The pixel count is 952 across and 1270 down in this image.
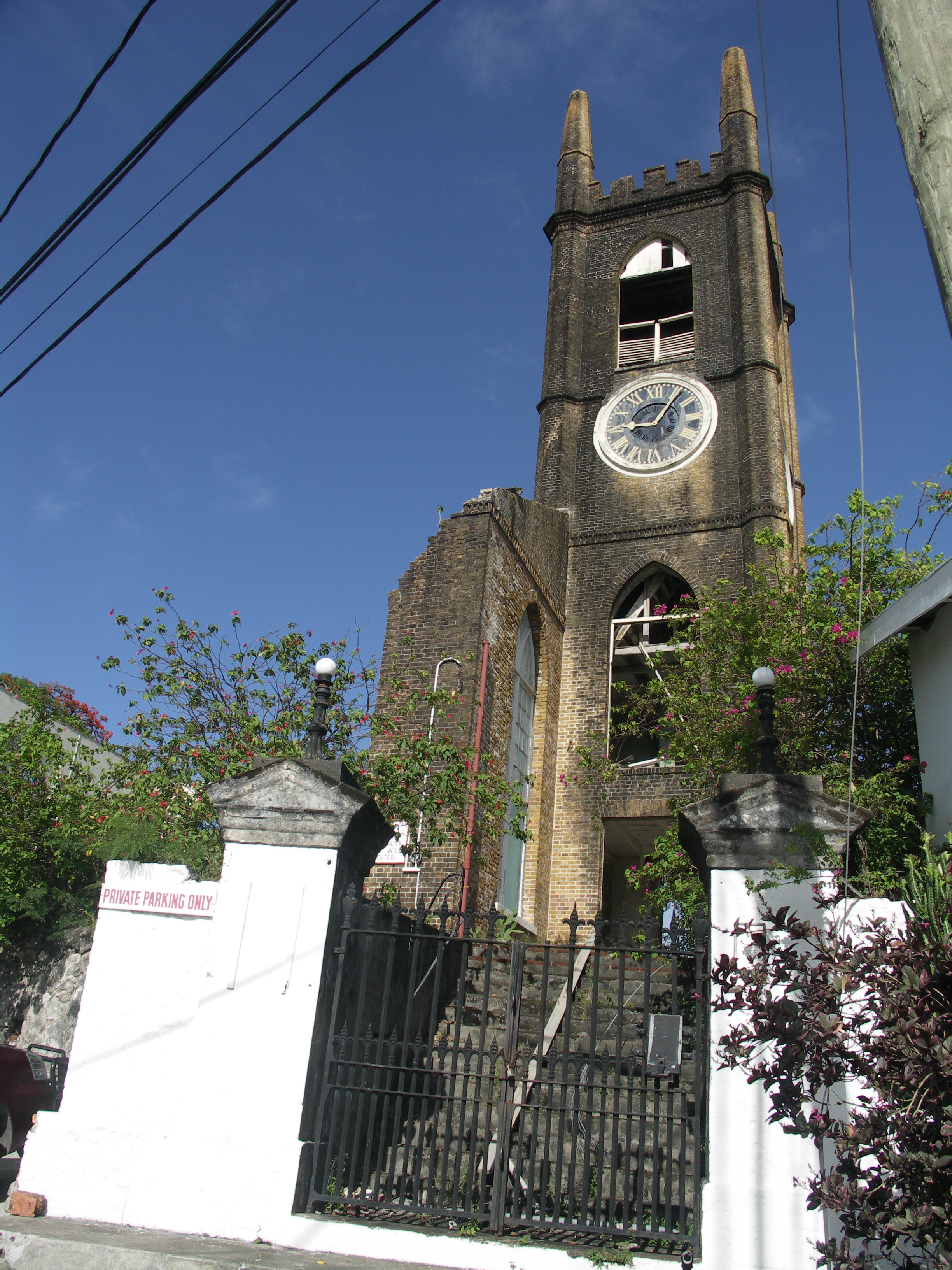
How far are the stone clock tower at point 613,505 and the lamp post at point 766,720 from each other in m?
6.97

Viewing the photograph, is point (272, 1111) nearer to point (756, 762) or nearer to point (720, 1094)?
point (720, 1094)

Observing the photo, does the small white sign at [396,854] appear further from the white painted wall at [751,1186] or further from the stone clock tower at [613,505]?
the white painted wall at [751,1186]

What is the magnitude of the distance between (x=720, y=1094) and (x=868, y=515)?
22.6 feet

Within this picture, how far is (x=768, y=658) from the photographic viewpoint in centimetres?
976

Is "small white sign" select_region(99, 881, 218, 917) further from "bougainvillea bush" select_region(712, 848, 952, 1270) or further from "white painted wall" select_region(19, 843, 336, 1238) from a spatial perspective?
"bougainvillea bush" select_region(712, 848, 952, 1270)

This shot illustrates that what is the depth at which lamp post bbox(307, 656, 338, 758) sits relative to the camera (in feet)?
20.9

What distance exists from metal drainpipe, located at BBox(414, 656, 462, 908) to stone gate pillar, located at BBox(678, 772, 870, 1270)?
3.69 meters

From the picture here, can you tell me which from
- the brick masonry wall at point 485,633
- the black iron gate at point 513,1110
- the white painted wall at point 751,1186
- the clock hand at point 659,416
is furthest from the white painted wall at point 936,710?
the clock hand at point 659,416

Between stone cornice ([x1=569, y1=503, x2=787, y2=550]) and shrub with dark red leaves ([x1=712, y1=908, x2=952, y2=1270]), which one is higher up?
stone cornice ([x1=569, y1=503, x2=787, y2=550])

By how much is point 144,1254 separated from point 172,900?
6.33 ft

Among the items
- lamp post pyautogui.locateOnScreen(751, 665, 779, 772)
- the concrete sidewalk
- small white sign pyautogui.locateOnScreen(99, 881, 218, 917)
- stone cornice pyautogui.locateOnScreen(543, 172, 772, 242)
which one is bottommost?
the concrete sidewalk

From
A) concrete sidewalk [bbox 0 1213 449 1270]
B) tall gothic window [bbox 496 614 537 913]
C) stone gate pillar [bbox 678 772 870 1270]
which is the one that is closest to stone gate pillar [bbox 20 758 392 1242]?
concrete sidewalk [bbox 0 1213 449 1270]

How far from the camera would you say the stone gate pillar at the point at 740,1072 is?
190 inches

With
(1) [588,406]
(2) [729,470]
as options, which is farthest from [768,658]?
(1) [588,406]
